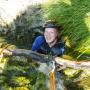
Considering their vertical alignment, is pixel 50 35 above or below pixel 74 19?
above

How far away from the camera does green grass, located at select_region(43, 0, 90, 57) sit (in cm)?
507

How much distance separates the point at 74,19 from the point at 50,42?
1.18 metres

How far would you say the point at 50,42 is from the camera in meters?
4.29

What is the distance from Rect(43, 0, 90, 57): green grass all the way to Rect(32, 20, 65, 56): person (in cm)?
52

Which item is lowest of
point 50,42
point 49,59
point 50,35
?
point 49,59

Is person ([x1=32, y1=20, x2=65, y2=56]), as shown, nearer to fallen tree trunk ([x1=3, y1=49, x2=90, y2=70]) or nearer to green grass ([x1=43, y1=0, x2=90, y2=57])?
fallen tree trunk ([x1=3, y1=49, x2=90, y2=70])

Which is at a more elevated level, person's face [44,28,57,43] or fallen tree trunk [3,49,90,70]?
→ person's face [44,28,57,43]

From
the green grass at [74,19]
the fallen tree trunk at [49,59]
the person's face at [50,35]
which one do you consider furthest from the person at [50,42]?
the green grass at [74,19]

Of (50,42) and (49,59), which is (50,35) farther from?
(49,59)

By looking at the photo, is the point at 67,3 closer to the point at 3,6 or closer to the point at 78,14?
the point at 78,14

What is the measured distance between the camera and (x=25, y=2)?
646 cm

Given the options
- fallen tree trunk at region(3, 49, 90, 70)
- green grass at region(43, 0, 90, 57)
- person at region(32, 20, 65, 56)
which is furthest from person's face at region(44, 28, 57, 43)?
green grass at region(43, 0, 90, 57)

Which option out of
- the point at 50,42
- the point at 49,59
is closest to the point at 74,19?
the point at 50,42

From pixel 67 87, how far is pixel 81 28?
113 cm
